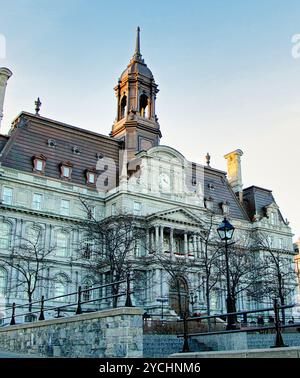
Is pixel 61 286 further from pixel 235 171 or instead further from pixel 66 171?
pixel 235 171

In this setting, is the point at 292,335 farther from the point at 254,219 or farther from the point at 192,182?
the point at 254,219

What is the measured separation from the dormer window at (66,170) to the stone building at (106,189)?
0.11m

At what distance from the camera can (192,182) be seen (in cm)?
5912

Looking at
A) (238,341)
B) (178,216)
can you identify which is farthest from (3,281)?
(238,341)

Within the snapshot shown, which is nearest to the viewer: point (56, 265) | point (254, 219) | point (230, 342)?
point (230, 342)

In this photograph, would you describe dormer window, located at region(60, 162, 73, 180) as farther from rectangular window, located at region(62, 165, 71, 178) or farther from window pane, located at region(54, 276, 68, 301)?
window pane, located at region(54, 276, 68, 301)

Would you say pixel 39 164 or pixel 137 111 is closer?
pixel 39 164

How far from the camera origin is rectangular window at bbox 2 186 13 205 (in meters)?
44.8

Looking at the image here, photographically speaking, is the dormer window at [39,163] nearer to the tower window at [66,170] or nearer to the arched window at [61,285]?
the tower window at [66,170]

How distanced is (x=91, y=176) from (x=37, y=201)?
284 inches

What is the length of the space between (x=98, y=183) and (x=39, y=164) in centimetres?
702

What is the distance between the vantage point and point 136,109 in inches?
2328

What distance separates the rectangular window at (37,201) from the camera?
46406mm
